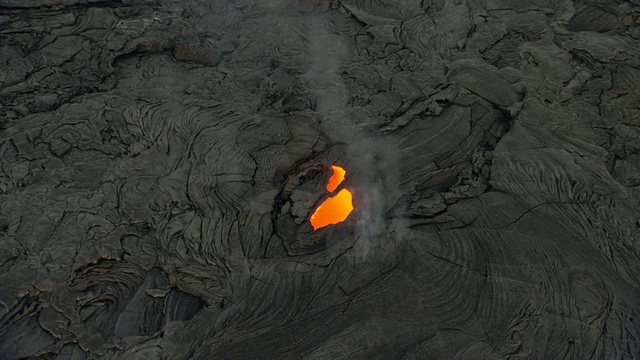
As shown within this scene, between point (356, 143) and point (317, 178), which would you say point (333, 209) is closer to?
point (317, 178)

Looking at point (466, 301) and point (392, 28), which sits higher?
point (392, 28)

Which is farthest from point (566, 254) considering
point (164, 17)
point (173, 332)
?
point (164, 17)

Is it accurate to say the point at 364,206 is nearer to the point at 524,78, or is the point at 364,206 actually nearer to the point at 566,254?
the point at 566,254

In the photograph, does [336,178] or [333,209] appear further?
[336,178]

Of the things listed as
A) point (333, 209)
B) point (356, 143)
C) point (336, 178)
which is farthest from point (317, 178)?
point (356, 143)

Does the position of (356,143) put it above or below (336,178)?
above

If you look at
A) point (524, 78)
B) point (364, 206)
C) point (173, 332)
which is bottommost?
point (173, 332)

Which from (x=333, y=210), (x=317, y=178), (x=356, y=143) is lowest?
(x=333, y=210)
